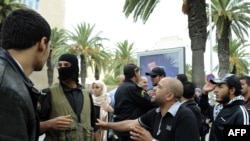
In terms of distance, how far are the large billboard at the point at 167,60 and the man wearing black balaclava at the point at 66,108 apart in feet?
17.8

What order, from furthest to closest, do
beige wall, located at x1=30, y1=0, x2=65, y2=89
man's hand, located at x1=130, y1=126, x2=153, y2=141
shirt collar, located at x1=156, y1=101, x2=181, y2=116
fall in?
beige wall, located at x1=30, y1=0, x2=65, y2=89 < shirt collar, located at x1=156, y1=101, x2=181, y2=116 < man's hand, located at x1=130, y1=126, x2=153, y2=141

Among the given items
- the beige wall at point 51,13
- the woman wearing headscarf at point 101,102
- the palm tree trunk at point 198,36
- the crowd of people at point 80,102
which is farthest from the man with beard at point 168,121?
the beige wall at point 51,13

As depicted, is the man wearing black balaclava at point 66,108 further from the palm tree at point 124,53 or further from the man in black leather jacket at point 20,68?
the palm tree at point 124,53

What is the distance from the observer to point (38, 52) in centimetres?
185

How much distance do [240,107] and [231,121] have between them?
242 millimetres

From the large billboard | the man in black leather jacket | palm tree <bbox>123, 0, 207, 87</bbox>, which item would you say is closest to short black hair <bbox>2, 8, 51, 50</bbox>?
the man in black leather jacket

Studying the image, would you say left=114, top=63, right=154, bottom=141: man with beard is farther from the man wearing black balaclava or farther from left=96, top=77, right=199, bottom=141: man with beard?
the man wearing black balaclava

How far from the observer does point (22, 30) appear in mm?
1747

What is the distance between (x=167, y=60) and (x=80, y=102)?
590 centimetres

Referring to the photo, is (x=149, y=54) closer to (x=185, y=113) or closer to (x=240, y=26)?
(x=185, y=113)

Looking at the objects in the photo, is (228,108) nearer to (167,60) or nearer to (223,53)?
(167,60)

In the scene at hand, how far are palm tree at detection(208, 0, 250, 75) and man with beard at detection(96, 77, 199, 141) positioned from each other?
602 inches

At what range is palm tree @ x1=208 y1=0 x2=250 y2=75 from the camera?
18.7m

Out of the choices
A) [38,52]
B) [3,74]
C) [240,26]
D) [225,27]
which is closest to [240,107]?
[38,52]
